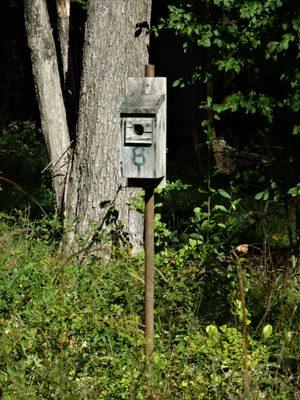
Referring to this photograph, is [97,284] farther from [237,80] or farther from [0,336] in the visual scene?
[237,80]

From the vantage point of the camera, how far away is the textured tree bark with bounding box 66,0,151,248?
7223 mm

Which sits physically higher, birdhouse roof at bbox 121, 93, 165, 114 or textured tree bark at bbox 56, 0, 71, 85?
textured tree bark at bbox 56, 0, 71, 85

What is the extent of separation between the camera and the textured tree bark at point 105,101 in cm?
722

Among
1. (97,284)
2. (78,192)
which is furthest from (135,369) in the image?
(78,192)

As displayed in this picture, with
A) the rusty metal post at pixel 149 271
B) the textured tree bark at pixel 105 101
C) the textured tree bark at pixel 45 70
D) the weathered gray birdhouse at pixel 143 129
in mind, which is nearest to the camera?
the rusty metal post at pixel 149 271

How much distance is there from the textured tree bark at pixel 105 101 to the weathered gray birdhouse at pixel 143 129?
2.17 metres

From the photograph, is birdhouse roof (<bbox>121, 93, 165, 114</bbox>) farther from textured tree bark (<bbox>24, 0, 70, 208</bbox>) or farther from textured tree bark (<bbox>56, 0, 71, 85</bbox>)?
textured tree bark (<bbox>56, 0, 71, 85</bbox>)

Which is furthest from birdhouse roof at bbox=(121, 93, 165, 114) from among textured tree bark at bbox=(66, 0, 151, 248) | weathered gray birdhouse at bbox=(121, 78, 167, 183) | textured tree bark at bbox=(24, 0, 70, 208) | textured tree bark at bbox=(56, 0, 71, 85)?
textured tree bark at bbox=(56, 0, 71, 85)

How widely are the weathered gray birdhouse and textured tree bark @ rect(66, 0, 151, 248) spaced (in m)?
2.17

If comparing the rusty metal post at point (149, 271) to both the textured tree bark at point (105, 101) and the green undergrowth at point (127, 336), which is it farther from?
the textured tree bark at point (105, 101)

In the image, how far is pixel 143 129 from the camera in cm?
499

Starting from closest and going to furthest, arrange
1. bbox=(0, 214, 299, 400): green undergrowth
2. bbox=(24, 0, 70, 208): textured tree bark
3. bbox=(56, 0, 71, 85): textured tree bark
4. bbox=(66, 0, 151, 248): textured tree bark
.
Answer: bbox=(0, 214, 299, 400): green undergrowth < bbox=(66, 0, 151, 248): textured tree bark < bbox=(24, 0, 70, 208): textured tree bark < bbox=(56, 0, 71, 85): textured tree bark

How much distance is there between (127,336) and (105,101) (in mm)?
2932

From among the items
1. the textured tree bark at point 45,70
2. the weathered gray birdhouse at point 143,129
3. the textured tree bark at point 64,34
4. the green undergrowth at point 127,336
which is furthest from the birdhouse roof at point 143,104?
the textured tree bark at point 64,34
